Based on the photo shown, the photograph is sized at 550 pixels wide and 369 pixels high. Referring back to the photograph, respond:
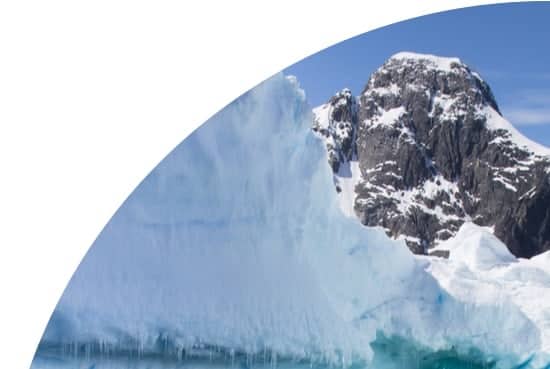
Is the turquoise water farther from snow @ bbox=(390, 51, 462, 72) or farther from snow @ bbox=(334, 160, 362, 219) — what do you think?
snow @ bbox=(390, 51, 462, 72)

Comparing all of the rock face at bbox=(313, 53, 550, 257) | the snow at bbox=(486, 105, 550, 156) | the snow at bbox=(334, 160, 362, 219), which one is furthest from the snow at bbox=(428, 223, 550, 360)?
the snow at bbox=(334, 160, 362, 219)

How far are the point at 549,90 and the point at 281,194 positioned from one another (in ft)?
9.88

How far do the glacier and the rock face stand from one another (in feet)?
0.84

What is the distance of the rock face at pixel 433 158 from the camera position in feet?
38.4

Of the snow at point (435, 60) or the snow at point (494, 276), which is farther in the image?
Result: the snow at point (435, 60)

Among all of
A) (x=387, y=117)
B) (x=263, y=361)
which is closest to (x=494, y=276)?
(x=387, y=117)

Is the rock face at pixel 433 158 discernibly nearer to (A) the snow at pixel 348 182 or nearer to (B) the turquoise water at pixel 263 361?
(A) the snow at pixel 348 182

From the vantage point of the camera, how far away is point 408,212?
39.6 ft

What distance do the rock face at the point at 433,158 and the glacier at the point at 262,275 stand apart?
0.26 metres

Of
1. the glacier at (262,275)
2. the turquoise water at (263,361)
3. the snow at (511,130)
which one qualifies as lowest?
the turquoise water at (263,361)

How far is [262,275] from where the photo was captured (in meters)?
12.1

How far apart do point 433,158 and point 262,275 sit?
219 centimetres

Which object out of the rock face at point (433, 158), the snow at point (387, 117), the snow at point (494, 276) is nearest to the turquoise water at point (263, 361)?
the snow at point (494, 276)

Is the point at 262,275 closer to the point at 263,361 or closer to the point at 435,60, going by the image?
the point at 263,361
